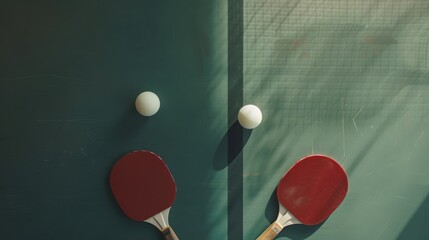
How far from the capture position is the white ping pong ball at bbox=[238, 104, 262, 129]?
1.74m

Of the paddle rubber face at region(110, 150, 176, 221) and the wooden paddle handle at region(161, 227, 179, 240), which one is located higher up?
the paddle rubber face at region(110, 150, 176, 221)

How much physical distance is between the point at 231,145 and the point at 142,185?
0.41m

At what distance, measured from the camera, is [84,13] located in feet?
5.87

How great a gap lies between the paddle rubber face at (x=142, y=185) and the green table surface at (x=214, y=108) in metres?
0.04

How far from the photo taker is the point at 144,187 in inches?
72.2

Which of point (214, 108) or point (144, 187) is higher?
point (214, 108)

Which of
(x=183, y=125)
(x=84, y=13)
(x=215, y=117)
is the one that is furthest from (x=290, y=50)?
(x=84, y=13)

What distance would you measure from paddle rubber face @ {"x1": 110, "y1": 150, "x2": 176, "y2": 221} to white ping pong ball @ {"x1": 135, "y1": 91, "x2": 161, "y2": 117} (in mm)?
176

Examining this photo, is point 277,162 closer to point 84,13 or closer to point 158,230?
point 158,230

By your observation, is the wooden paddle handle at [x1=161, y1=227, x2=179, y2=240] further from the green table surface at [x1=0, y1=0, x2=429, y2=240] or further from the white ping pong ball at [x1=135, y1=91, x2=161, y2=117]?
the white ping pong ball at [x1=135, y1=91, x2=161, y2=117]

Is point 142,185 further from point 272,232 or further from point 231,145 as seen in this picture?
point 272,232

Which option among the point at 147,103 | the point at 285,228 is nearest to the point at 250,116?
the point at 147,103

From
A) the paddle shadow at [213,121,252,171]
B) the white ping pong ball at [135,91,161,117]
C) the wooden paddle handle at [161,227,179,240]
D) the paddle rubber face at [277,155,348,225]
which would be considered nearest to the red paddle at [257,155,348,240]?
the paddle rubber face at [277,155,348,225]

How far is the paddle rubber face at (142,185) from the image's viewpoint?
1819 millimetres
